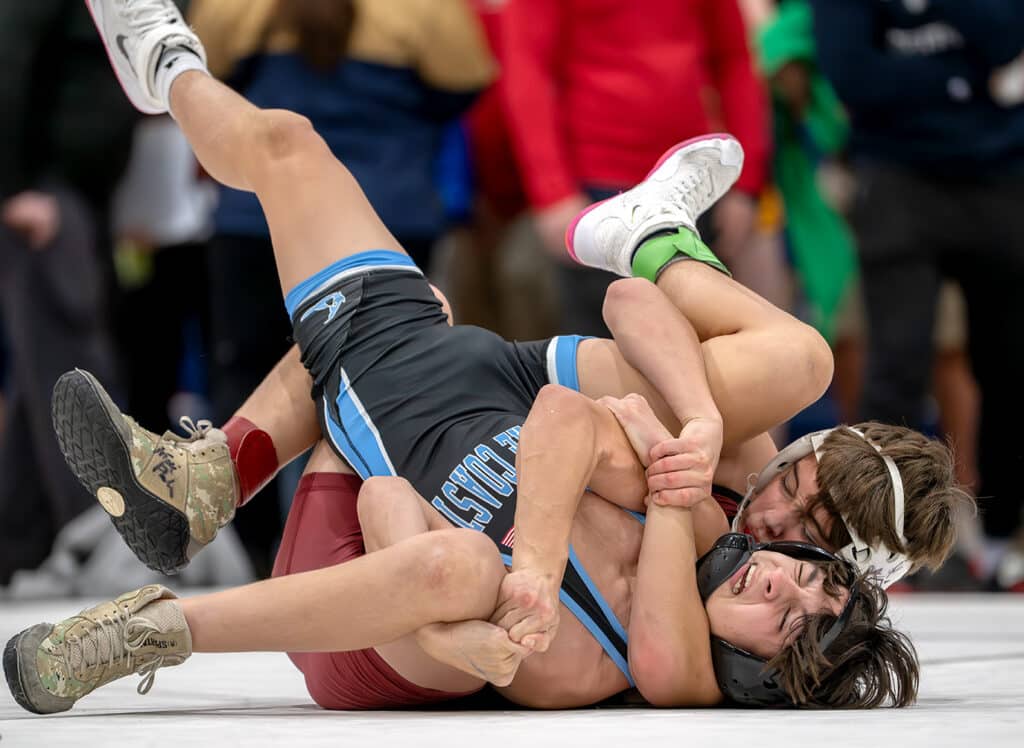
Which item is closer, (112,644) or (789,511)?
(112,644)

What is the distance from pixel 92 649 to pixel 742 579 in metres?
0.96

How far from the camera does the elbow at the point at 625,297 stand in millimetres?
2688

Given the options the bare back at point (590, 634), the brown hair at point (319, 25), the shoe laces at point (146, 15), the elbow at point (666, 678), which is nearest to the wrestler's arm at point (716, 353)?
the bare back at point (590, 634)

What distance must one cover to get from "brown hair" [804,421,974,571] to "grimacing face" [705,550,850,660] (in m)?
0.18

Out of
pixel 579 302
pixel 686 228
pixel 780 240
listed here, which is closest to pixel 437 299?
pixel 686 228

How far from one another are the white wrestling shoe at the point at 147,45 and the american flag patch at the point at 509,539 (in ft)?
4.29

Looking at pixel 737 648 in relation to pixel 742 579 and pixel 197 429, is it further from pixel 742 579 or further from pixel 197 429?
pixel 197 429

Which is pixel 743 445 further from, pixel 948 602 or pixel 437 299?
pixel 948 602

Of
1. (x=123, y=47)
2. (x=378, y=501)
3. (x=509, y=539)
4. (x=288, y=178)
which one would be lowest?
(x=509, y=539)

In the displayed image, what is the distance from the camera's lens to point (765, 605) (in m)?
2.33

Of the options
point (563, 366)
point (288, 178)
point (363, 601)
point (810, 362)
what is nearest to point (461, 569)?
point (363, 601)

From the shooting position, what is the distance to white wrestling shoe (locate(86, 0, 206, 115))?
3195mm

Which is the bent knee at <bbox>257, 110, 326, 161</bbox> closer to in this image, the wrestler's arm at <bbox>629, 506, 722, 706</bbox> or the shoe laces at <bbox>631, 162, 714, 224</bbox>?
the shoe laces at <bbox>631, 162, 714, 224</bbox>

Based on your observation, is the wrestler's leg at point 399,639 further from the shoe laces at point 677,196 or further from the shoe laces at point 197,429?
the shoe laces at point 677,196
